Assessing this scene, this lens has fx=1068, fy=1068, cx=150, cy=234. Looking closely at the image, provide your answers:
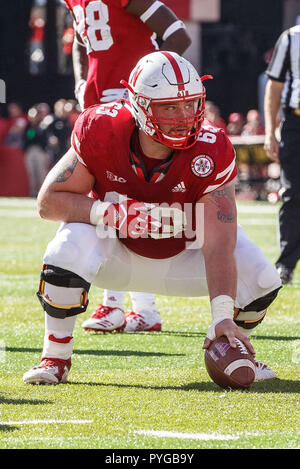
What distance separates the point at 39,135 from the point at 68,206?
14783 mm

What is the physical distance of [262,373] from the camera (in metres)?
4.26

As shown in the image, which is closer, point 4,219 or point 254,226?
point 254,226

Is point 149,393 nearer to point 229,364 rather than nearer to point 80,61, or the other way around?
point 229,364

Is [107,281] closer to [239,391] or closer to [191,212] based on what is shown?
[191,212]

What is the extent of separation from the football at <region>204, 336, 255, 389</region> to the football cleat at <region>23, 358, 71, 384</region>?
58 centimetres

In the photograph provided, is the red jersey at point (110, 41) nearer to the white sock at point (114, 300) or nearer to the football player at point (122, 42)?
the football player at point (122, 42)

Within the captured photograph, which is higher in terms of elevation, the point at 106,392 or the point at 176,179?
the point at 176,179

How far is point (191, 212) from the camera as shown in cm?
428

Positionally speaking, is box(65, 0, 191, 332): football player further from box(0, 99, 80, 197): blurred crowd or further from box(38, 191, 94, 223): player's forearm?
box(0, 99, 80, 197): blurred crowd

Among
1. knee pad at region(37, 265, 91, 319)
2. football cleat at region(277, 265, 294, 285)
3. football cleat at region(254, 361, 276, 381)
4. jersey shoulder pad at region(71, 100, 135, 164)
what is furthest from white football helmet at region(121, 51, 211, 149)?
football cleat at region(277, 265, 294, 285)

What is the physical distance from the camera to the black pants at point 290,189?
714cm

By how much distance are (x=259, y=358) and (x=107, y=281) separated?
0.83 meters
